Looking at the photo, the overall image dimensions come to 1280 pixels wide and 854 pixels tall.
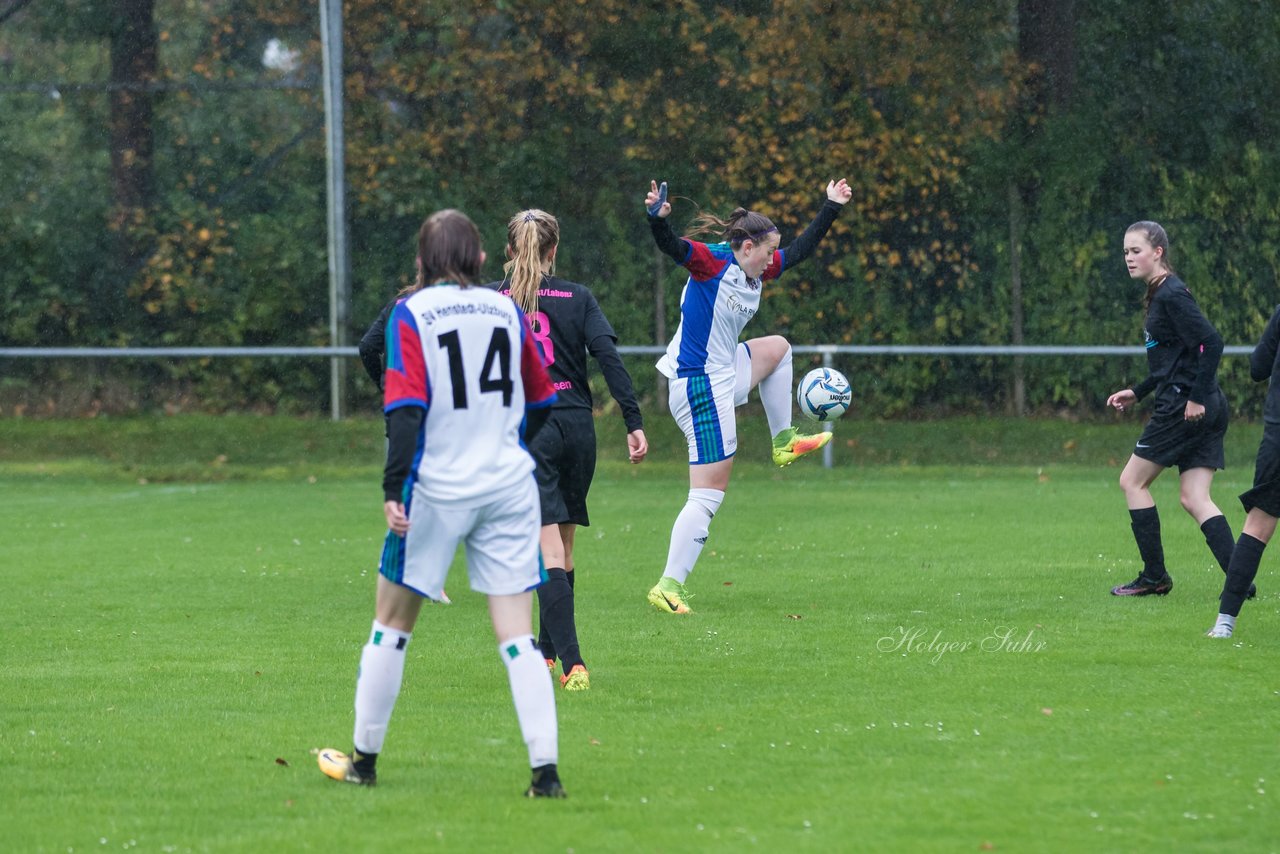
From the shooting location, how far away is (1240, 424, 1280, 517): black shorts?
7.32 m

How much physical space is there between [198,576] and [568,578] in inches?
156

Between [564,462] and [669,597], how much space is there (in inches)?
71.8

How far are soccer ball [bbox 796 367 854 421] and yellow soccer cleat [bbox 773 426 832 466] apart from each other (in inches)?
14.1

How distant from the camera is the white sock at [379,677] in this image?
505cm

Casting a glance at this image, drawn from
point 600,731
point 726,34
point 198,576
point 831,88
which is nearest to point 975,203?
point 831,88

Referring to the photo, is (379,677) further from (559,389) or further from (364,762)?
(559,389)

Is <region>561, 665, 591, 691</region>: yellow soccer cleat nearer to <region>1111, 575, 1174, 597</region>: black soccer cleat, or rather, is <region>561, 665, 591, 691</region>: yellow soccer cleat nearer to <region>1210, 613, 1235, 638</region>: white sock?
<region>1210, 613, 1235, 638</region>: white sock

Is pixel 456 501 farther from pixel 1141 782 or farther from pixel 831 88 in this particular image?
pixel 831 88

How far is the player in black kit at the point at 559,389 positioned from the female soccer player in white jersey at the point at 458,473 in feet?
5.94

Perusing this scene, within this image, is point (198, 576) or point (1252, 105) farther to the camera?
point (1252, 105)

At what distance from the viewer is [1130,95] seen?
19.5m

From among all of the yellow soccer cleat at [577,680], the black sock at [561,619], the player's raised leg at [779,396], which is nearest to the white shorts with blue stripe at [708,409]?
the player's raised leg at [779,396]

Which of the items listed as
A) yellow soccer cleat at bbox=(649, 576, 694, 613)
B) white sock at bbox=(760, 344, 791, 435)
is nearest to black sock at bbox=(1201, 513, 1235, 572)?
white sock at bbox=(760, 344, 791, 435)

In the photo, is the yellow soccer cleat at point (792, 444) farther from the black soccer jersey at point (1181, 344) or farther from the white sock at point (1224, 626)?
the white sock at point (1224, 626)
